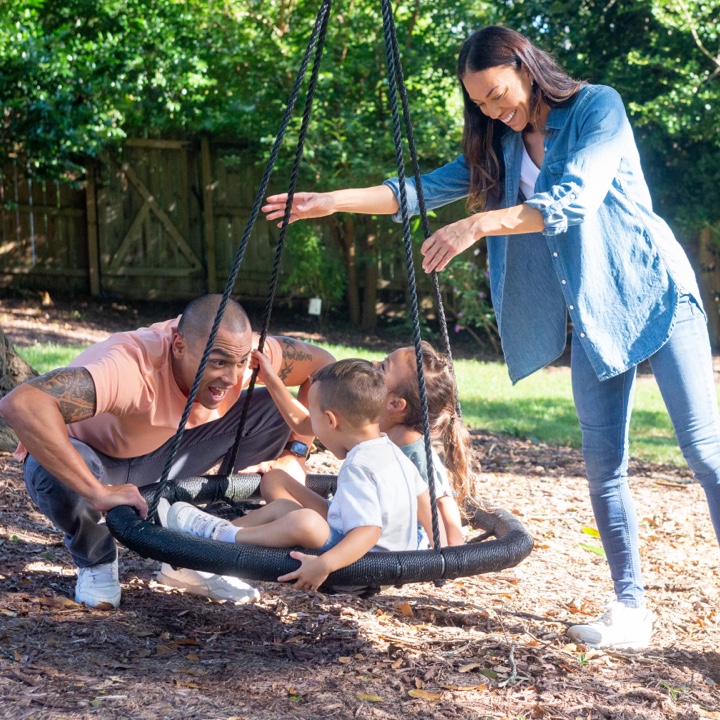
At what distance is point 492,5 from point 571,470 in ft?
19.8

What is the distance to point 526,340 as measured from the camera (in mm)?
2943

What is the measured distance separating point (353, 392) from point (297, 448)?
102 centimetres

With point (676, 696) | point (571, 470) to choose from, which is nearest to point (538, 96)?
point (676, 696)

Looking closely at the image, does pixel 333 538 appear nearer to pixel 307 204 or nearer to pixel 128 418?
pixel 128 418

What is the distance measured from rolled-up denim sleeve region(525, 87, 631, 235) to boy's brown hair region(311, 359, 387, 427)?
0.65m

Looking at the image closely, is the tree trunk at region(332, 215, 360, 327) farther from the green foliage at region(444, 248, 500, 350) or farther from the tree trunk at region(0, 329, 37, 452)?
the tree trunk at region(0, 329, 37, 452)

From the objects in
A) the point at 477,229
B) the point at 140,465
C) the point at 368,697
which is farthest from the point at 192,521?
the point at 477,229

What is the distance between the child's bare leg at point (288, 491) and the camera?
306 cm

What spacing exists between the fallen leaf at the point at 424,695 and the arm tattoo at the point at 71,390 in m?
1.24

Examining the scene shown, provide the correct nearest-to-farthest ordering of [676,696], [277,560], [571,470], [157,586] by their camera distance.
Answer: [277,560], [676,696], [157,586], [571,470]

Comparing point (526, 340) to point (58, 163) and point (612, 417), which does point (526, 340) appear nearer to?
point (612, 417)

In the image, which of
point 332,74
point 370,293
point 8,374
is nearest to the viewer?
point 8,374

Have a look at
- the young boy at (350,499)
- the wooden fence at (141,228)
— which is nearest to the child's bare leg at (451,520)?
the young boy at (350,499)

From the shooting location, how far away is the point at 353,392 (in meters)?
2.65
